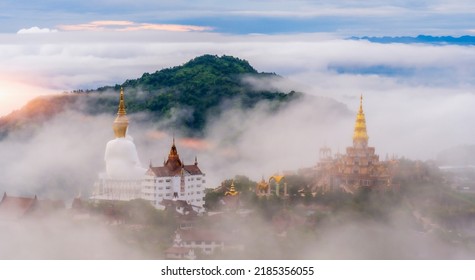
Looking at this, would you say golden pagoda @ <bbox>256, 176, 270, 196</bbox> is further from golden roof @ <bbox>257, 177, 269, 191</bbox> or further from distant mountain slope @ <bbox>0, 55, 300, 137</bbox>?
distant mountain slope @ <bbox>0, 55, 300, 137</bbox>

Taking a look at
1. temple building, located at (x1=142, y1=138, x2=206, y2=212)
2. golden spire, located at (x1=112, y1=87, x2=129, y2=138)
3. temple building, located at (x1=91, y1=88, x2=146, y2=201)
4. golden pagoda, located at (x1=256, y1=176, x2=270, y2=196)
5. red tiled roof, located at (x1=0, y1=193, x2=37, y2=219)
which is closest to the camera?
red tiled roof, located at (x1=0, y1=193, x2=37, y2=219)

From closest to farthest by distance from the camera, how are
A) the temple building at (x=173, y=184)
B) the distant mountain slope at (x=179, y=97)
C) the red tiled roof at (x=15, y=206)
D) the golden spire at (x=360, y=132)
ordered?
the red tiled roof at (x=15, y=206) < the temple building at (x=173, y=184) < the golden spire at (x=360, y=132) < the distant mountain slope at (x=179, y=97)

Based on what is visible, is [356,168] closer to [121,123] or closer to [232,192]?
[232,192]

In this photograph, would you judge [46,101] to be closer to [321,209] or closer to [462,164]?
[321,209]

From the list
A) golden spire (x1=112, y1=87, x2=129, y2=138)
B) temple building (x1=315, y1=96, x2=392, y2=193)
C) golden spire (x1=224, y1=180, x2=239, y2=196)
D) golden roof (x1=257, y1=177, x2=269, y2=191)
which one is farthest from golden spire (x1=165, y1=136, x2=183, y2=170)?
temple building (x1=315, y1=96, x2=392, y2=193)

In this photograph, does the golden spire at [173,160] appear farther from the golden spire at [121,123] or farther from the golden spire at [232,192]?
the golden spire at [121,123]

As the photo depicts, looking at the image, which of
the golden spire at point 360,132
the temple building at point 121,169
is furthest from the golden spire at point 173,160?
the golden spire at point 360,132
